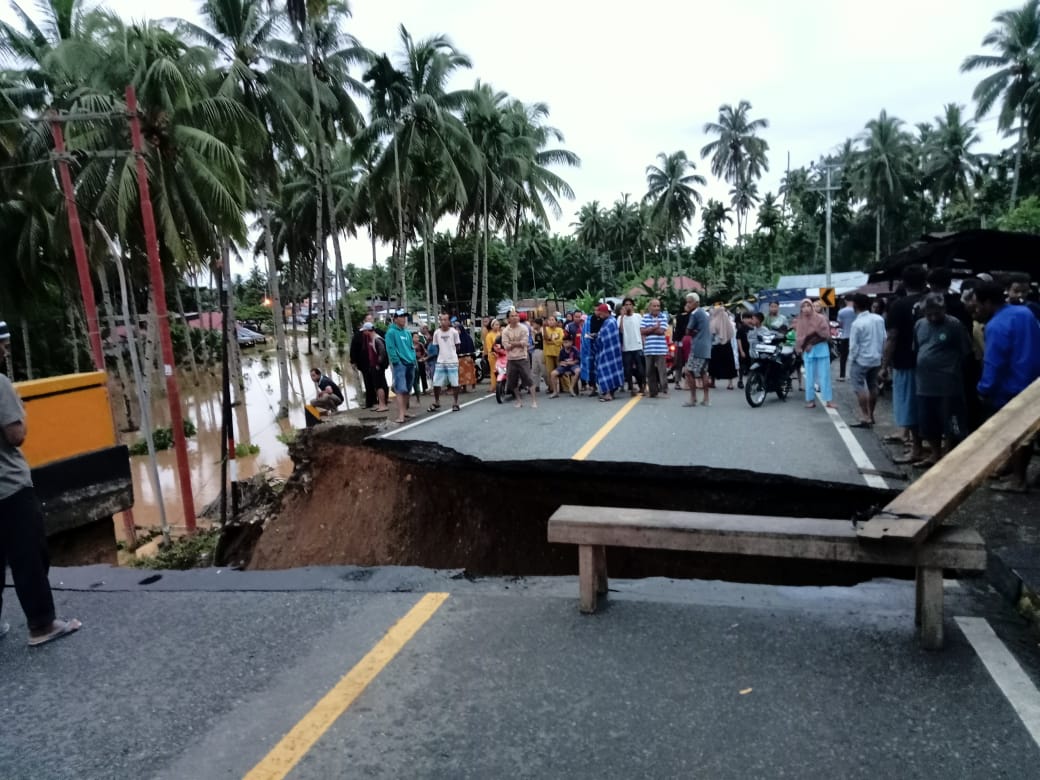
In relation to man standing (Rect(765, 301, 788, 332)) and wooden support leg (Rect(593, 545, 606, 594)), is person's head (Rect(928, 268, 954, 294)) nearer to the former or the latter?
wooden support leg (Rect(593, 545, 606, 594))

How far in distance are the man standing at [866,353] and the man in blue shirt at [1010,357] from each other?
9.28ft

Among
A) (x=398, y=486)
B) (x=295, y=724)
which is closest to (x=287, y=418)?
(x=398, y=486)

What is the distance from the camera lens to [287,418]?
25.5 m

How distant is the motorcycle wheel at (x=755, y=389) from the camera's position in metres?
11.1

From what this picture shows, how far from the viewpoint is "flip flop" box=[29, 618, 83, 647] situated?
13.2 feet

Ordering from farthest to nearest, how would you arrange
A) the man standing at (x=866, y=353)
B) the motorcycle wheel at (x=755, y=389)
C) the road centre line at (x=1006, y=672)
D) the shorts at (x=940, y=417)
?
1. the motorcycle wheel at (x=755, y=389)
2. the man standing at (x=866, y=353)
3. the shorts at (x=940, y=417)
4. the road centre line at (x=1006, y=672)

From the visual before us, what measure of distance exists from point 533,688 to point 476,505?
16.2ft

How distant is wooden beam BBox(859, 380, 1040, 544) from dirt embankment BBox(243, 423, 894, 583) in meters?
2.11

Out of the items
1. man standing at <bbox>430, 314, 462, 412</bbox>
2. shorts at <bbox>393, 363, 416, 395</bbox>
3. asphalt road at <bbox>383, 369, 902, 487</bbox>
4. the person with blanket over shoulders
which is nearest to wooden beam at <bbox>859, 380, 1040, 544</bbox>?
asphalt road at <bbox>383, 369, 902, 487</bbox>

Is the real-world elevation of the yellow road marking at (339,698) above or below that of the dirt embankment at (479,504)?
above

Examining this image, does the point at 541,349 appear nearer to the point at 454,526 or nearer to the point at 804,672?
the point at 454,526

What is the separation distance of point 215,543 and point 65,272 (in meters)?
18.5

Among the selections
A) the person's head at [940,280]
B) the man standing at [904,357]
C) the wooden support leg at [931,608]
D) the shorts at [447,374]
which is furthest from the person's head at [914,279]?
the shorts at [447,374]

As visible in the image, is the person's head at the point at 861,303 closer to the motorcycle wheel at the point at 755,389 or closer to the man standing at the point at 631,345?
the motorcycle wheel at the point at 755,389
